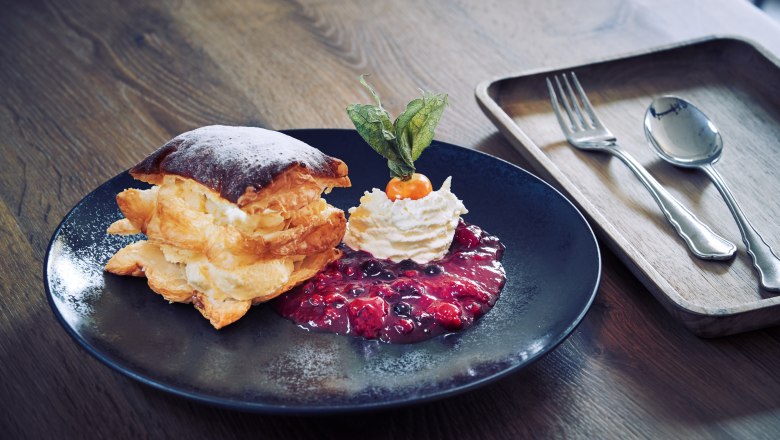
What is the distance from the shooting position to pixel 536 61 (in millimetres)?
2822

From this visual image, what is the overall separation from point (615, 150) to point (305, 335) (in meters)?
1.08

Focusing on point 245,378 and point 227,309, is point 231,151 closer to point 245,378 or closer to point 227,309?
point 227,309

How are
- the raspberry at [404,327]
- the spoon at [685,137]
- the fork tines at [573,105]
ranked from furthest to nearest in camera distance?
the fork tines at [573,105] → the spoon at [685,137] → the raspberry at [404,327]

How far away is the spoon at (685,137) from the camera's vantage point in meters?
2.12

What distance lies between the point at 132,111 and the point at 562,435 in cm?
169

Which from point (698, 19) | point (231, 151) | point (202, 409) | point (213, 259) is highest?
point (231, 151)

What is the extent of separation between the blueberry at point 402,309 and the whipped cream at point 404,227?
22 cm

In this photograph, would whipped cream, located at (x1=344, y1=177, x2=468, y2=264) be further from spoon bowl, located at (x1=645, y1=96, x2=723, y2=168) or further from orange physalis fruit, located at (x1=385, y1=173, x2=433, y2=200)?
spoon bowl, located at (x1=645, y1=96, x2=723, y2=168)

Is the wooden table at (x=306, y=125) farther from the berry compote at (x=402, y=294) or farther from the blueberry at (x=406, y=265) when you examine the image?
the blueberry at (x=406, y=265)

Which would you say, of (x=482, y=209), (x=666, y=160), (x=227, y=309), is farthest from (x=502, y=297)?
(x=666, y=160)

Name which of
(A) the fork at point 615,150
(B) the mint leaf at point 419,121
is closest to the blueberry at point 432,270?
(B) the mint leaf at point 419,121

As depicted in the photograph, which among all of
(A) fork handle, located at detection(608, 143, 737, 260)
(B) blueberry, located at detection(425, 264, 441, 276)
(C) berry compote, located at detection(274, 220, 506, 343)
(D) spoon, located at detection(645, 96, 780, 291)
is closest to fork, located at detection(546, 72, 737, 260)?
(A) fork handle, located at detection(608, 143, 737, 260)

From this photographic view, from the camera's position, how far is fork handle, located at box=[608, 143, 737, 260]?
1.83 meters

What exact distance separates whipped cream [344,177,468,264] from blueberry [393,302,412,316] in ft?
0.71
